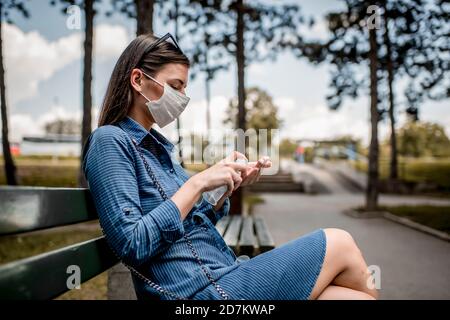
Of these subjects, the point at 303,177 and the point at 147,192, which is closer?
the point at 147,192

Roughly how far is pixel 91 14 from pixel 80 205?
8621 mm

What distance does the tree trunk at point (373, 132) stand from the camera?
36.1 ft

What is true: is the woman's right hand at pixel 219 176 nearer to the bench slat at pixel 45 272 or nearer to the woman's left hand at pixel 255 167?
the woman's left hand at pixel 255 167

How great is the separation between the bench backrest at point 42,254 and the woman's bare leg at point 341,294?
0.83 m

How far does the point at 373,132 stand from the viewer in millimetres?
11242

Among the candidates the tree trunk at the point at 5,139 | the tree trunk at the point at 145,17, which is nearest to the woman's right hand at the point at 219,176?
the tree trunk at the point at 145,17

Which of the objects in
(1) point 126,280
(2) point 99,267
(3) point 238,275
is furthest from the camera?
(1) point 126,280

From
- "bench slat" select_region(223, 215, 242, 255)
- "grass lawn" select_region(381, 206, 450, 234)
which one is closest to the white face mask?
"bench slat" select_region(223, 215, 242, 255)

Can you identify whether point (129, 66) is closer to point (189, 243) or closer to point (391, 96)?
point (189, 243)

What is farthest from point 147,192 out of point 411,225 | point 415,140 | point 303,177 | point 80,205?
point 415,140

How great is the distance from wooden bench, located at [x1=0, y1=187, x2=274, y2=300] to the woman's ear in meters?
0.45

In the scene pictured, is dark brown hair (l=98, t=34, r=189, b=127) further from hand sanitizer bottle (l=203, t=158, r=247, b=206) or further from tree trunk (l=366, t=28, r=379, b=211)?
tree trunk (l=366, t=28, r=379, b=211)
